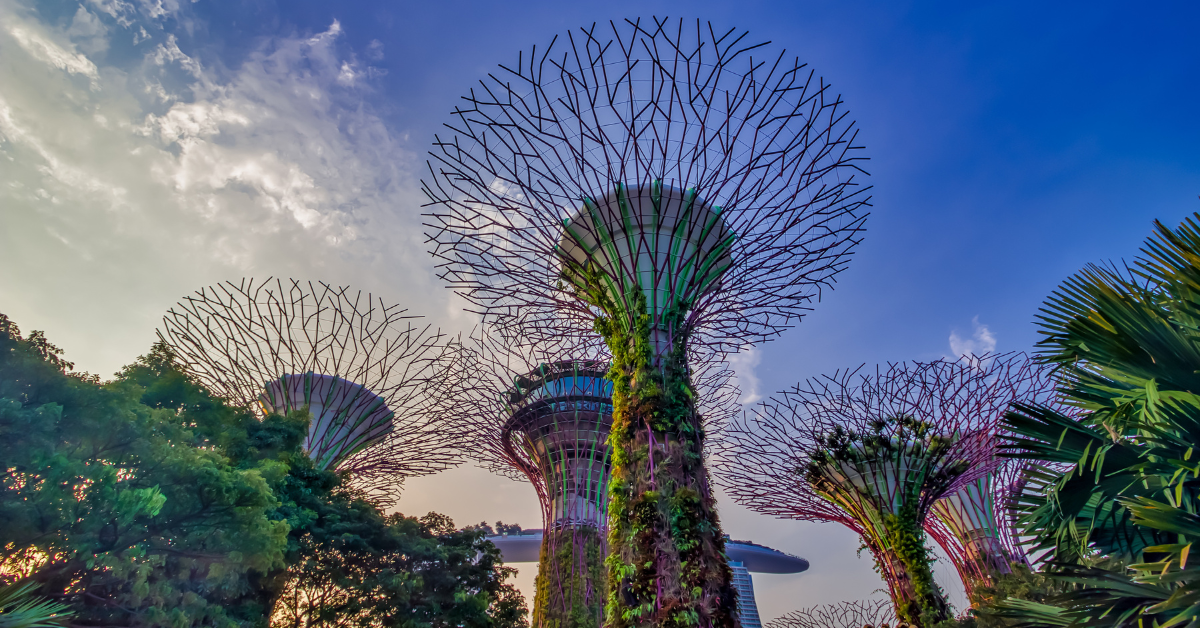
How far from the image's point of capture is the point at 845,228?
11.7m

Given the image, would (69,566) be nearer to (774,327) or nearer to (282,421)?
(282,421)

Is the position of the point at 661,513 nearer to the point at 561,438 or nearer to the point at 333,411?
the point at 333,411

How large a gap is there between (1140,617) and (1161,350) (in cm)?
205

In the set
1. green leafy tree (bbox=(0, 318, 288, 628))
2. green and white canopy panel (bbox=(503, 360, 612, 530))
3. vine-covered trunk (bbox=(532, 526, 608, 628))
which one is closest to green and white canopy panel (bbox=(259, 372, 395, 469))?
green and white canopy panel (bbox=(503, 360, 612, 530))

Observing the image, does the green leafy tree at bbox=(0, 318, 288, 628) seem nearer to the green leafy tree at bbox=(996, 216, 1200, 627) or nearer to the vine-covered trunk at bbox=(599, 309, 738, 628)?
the vine-covered trunk at bbox=(599, 309, 738, 628)

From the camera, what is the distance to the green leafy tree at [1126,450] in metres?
→ 4.30

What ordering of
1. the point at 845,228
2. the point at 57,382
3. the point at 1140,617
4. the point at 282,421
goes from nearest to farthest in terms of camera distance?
1. the point at 1140,617
2. the point at 57,382
3. the point at 845,228
4. the point at 282,421

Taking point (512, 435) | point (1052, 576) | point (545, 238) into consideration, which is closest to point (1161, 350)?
point (1052, 576)

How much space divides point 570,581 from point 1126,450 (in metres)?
18.6

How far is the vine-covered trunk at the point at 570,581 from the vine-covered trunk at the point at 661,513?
10812mm

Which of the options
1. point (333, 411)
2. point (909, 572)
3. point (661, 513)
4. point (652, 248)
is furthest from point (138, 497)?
point (909, 572)

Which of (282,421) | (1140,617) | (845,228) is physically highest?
(845,228)

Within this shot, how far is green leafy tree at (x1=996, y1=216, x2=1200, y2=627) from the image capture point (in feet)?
14.1

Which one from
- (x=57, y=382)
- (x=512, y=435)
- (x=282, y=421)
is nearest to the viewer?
(x=57, y=382)
